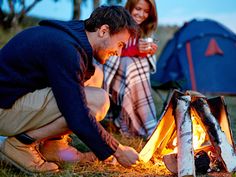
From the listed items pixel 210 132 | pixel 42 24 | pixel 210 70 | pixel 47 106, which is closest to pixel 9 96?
pixel 47 106

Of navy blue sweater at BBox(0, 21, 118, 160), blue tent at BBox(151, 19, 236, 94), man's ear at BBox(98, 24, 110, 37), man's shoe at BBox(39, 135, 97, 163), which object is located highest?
man's ear at BBox(98, 24, 110, 37)

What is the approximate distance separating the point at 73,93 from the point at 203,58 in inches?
219

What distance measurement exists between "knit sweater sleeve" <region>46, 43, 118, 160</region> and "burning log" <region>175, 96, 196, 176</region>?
1.43 feet

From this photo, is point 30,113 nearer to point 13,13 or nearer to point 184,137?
point 184,137

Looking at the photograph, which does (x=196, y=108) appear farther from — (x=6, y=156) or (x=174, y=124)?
(x=6, y=156)

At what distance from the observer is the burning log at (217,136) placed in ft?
8.02

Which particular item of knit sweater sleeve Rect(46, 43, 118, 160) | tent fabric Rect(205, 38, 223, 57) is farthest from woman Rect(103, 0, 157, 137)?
tent fabric Rect(205, 38, 223, 57)

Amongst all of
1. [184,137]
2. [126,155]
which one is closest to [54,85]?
[126,155]

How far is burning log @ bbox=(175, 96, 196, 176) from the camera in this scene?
7.63 ft

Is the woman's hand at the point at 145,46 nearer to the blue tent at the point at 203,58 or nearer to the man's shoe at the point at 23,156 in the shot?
the man's shoe at the point at 23,156

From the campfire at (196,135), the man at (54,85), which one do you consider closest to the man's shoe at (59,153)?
the man at (54,85)

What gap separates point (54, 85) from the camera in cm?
224

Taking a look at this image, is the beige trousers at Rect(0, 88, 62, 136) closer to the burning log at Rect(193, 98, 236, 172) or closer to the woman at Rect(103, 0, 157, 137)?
the burning log at Rect(193, 98, 236, 172)

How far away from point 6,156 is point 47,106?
381 mm
